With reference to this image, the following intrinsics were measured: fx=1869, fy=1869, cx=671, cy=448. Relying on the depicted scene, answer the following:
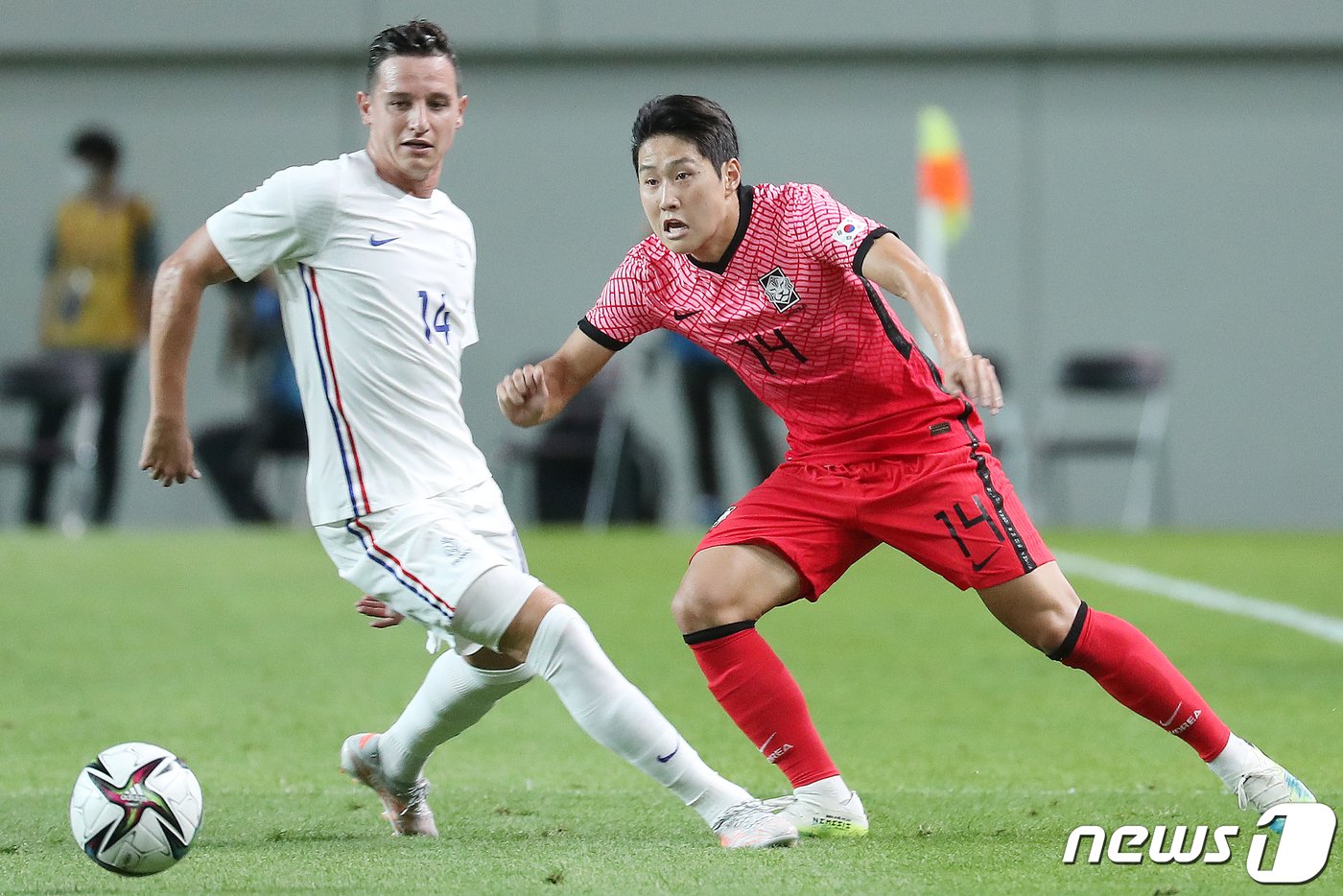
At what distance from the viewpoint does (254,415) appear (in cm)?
1428

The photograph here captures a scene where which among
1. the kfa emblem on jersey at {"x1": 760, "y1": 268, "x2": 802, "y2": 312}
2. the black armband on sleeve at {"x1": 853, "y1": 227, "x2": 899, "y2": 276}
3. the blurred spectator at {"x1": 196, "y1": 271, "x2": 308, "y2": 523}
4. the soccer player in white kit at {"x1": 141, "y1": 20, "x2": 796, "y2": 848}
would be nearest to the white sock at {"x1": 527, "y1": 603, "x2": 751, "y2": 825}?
the soccer player in white kit at {"x1": 141, "y1": 20, "x2": 796, "y2": 848}

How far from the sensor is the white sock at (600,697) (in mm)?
3922

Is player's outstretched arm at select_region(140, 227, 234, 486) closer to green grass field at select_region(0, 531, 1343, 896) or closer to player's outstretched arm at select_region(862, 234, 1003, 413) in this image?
green grass field at select_region(0, 531, 1343, 896)

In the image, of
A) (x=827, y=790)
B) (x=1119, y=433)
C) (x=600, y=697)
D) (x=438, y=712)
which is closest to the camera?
(x=600, y=697)

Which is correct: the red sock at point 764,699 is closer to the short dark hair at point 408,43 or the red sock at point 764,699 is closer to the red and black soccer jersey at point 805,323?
the red and black soccer jersey at point 805,323

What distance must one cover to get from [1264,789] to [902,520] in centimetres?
102

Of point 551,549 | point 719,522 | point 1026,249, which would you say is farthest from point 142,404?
point 719,522

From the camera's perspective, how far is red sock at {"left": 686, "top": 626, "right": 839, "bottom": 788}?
14.2 feet

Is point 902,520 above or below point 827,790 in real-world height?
above

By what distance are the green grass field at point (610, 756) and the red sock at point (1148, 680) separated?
0.76 ft

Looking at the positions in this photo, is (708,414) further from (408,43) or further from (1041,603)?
(408,43)

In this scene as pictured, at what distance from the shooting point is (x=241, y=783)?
5.14m

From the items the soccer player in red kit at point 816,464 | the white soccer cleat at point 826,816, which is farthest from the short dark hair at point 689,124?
the white soccer cleat at point 826,816

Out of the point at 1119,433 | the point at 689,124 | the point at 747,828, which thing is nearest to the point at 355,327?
the point at 689,124
